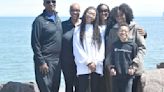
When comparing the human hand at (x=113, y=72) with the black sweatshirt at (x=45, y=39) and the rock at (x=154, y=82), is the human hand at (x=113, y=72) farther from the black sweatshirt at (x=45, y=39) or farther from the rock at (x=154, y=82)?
the rock at (x=154, y=82)

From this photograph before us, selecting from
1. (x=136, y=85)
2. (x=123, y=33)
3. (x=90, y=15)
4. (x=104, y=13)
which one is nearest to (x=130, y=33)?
(x=123, y=33)

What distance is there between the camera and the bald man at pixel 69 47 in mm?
7453

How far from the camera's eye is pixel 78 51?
7328mm

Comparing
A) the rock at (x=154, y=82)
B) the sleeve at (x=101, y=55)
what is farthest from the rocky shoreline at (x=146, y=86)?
the sleeve at (x=101, y=55)

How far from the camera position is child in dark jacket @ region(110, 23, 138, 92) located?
23.5ft

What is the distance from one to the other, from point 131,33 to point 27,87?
1935mm

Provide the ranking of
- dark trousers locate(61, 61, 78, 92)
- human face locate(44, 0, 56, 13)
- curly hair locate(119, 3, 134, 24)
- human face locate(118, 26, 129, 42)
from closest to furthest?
1. human face locate(118, 26, 129, 42)
2. curly hair locate(119, 3, 134, 24)
3. human face locate(44, 0, 56, 13)
4. dark trousers locate(61, 61, 78, 92)

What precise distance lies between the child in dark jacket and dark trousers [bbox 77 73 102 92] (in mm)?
285

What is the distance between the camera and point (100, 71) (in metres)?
7.35

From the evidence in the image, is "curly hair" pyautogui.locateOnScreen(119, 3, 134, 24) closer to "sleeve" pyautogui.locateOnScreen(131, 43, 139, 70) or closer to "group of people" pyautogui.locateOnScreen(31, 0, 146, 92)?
"group of people" pyautogui.locateOnScreen(31, 0, 146, 92)

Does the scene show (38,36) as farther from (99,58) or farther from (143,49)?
(143,49)

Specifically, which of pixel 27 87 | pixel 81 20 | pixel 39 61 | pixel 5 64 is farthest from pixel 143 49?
pixel 5 64

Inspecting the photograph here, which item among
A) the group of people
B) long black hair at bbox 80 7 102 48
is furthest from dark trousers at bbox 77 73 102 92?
long black hair at bbox 80 7 102 48

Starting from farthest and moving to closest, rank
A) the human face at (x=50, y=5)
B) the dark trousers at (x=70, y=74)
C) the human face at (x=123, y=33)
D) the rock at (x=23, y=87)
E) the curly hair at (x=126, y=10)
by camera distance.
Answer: the rock at (x=23, y=87), the dark trousers at (x=70, y=74), the human face at (x=50, y=5), the curly hair at (x=126, y=10), the human face at (x=123, y=33)
